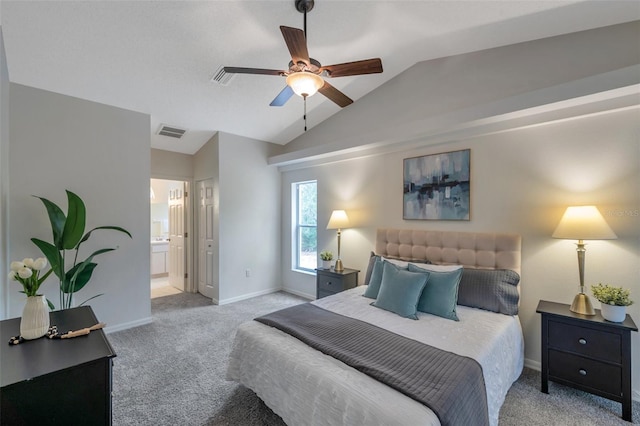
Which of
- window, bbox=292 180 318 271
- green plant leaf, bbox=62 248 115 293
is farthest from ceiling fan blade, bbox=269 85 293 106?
window, bbox=292 180 318 271

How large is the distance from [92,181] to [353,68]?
10.9 feet

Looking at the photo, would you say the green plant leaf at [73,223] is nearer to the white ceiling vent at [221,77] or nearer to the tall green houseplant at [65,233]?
the tall green houseplant at [65,233]

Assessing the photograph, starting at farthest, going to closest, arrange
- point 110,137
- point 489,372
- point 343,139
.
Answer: point 343,139, point 110,137, point 489,372

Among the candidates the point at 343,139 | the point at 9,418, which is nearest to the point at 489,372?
the point at 9,418

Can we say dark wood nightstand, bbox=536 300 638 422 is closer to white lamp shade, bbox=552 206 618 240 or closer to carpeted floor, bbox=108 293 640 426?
carpeted floor, bbox=108 293 640 426

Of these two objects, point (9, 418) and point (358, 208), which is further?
point (358, 208)

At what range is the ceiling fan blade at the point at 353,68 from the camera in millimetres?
1947

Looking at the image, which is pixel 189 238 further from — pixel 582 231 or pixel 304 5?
pixel 582 231

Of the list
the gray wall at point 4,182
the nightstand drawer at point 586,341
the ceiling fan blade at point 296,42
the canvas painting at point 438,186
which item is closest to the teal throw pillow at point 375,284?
the canvas painting at point 438,186

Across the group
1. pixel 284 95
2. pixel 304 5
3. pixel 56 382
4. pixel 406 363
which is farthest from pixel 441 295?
pixel 304 5

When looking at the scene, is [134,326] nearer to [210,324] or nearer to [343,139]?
[210,324]

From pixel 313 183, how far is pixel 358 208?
3.68ft

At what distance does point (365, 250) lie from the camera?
4113 mm

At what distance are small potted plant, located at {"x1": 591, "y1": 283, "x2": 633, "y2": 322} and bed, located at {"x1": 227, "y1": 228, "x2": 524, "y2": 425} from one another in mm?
564
